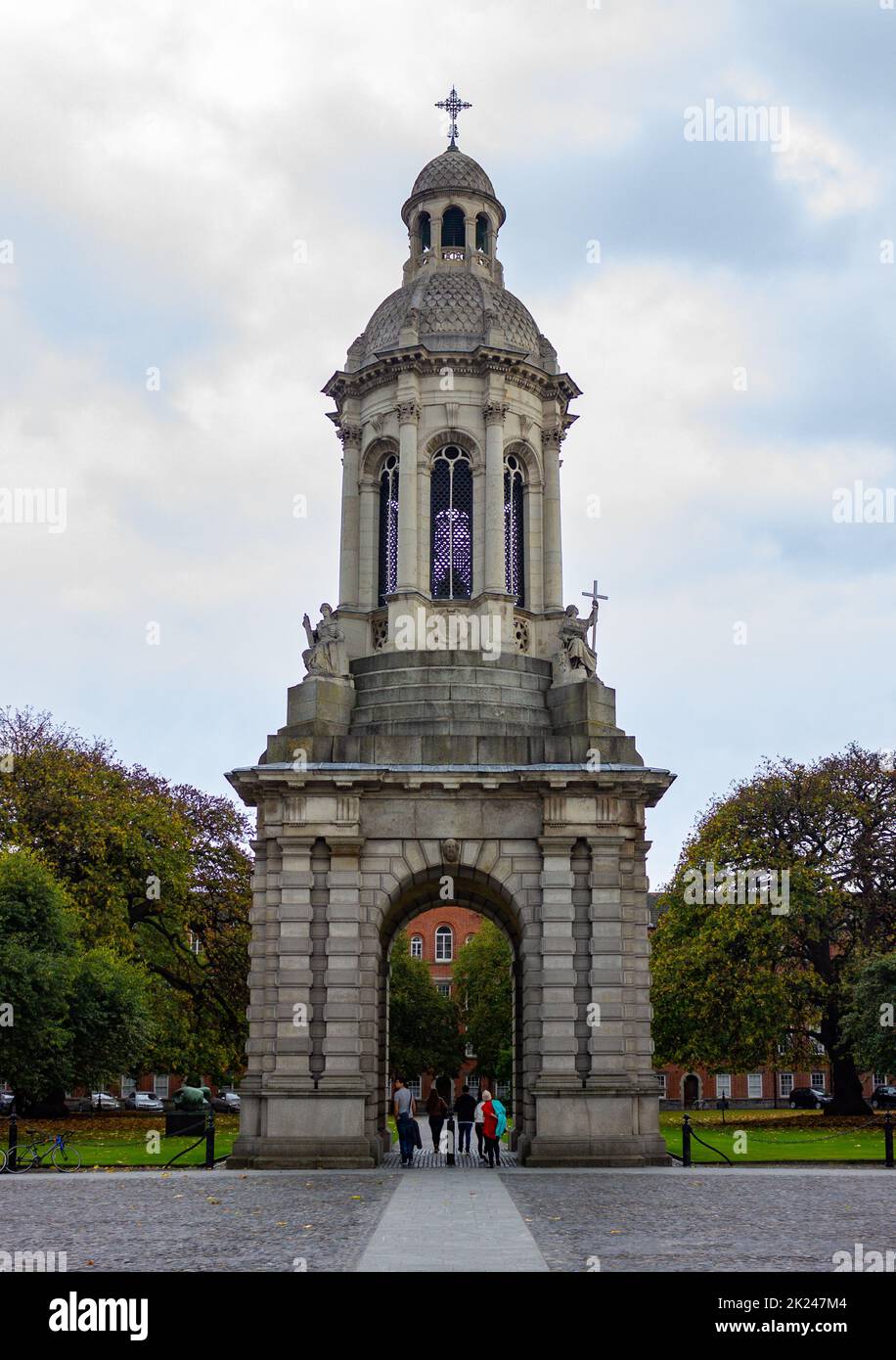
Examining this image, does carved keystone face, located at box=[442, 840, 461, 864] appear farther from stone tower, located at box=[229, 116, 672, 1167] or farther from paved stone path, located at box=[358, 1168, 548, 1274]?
paved stone path, located at box=[358, 1168, 548, 1274]

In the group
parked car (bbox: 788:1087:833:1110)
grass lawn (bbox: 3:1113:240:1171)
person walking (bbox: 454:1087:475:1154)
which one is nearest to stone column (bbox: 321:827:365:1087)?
grass lawn (bbox: 3:1113:240:1171)

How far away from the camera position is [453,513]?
35562 millimetres

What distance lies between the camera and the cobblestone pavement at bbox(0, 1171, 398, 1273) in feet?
49.9

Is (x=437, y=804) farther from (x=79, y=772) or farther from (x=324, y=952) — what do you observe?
(x=79, y=772)

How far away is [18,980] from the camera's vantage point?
3969 centimetres

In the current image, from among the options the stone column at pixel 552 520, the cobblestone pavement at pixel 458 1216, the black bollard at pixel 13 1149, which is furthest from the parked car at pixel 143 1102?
the cobblestone pavement at pixel 458 1216

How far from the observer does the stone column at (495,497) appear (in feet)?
112

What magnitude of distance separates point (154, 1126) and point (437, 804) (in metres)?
24.6

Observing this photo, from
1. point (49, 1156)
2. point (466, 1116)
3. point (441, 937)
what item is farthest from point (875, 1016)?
point (441, 937)

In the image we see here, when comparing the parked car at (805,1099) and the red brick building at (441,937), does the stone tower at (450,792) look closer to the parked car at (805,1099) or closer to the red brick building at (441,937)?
the red brick building at (441,937)

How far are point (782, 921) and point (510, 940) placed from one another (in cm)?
2027

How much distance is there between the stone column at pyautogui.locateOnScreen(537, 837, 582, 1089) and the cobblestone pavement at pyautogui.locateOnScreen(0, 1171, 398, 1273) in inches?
171

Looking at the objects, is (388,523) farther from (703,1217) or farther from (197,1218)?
(703,1217)
